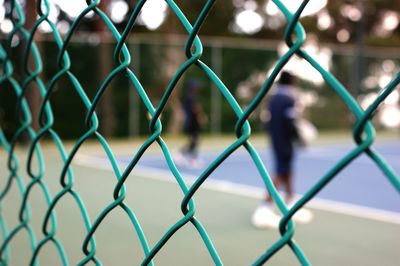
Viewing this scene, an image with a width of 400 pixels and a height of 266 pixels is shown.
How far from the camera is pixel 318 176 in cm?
760

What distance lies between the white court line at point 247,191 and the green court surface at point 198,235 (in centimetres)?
17

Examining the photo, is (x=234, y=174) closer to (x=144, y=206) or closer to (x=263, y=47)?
(x=144, y=206)

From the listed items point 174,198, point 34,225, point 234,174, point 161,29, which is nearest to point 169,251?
point 34,225

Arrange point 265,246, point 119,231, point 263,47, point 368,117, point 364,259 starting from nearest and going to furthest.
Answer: point 368,117, point 364,259, point 265,246, point 119,231, point 263,47

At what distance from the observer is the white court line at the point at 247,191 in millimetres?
4662

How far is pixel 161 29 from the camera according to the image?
19.0 metres

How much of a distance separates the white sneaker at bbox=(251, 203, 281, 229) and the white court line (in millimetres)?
878

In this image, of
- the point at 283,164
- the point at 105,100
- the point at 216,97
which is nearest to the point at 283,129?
the point at 283,164

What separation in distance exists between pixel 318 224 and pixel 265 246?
887 millimetres

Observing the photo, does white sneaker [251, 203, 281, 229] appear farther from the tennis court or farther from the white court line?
the white court line

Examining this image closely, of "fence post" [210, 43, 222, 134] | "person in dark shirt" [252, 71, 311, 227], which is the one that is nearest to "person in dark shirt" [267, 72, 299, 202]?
"person in dark shirt" [252, 71, 311, 227]

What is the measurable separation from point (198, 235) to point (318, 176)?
4189 millimetres

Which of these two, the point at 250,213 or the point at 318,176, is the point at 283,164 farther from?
the point at 318,176

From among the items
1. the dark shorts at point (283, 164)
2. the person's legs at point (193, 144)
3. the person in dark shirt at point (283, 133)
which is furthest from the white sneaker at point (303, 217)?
the person's legs at point (193, 144)
